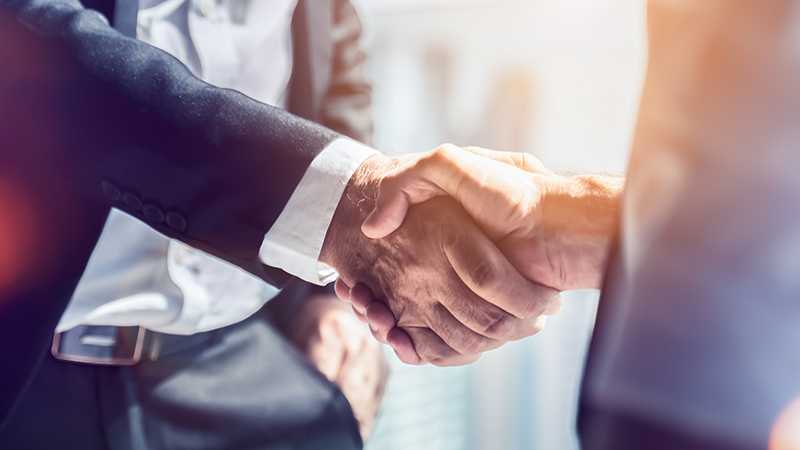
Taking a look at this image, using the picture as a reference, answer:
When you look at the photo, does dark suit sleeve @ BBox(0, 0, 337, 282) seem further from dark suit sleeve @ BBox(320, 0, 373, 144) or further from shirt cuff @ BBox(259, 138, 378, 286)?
dark suit sleeve @ BBox(320, 0, 373, 144)

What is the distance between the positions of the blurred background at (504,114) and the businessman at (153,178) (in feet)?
4.05

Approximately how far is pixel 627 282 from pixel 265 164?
45 centimetres

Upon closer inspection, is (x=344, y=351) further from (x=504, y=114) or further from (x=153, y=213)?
(x=504, y=114)

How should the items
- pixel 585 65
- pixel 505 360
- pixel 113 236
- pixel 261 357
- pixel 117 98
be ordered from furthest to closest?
pixel 505 360 < pixel 585 65 < pixel 261 357 < pixel 113 236 < pixel 117 98

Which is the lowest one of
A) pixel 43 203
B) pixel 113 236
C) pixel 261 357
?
pixel 261 357

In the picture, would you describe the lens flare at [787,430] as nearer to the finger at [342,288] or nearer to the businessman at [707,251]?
the businessman at [707,251]

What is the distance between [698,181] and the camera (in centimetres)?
36

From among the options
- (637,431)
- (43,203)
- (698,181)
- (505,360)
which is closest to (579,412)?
(637,431)

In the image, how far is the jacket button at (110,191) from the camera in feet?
2.43

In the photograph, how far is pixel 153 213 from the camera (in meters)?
0.75

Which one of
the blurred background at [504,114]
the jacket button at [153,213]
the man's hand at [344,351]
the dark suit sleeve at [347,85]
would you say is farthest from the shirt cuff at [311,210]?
the blurred background at [504,114]

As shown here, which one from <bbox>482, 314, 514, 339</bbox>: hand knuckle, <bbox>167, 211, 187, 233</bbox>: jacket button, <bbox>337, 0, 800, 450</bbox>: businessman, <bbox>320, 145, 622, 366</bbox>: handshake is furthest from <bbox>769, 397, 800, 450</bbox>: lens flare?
<bbox>167, 211, 187, 233</bbox>: jacket button

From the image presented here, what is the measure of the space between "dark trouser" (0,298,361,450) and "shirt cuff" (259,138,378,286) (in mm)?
271

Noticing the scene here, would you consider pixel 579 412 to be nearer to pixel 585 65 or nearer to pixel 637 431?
pixel 637 431
